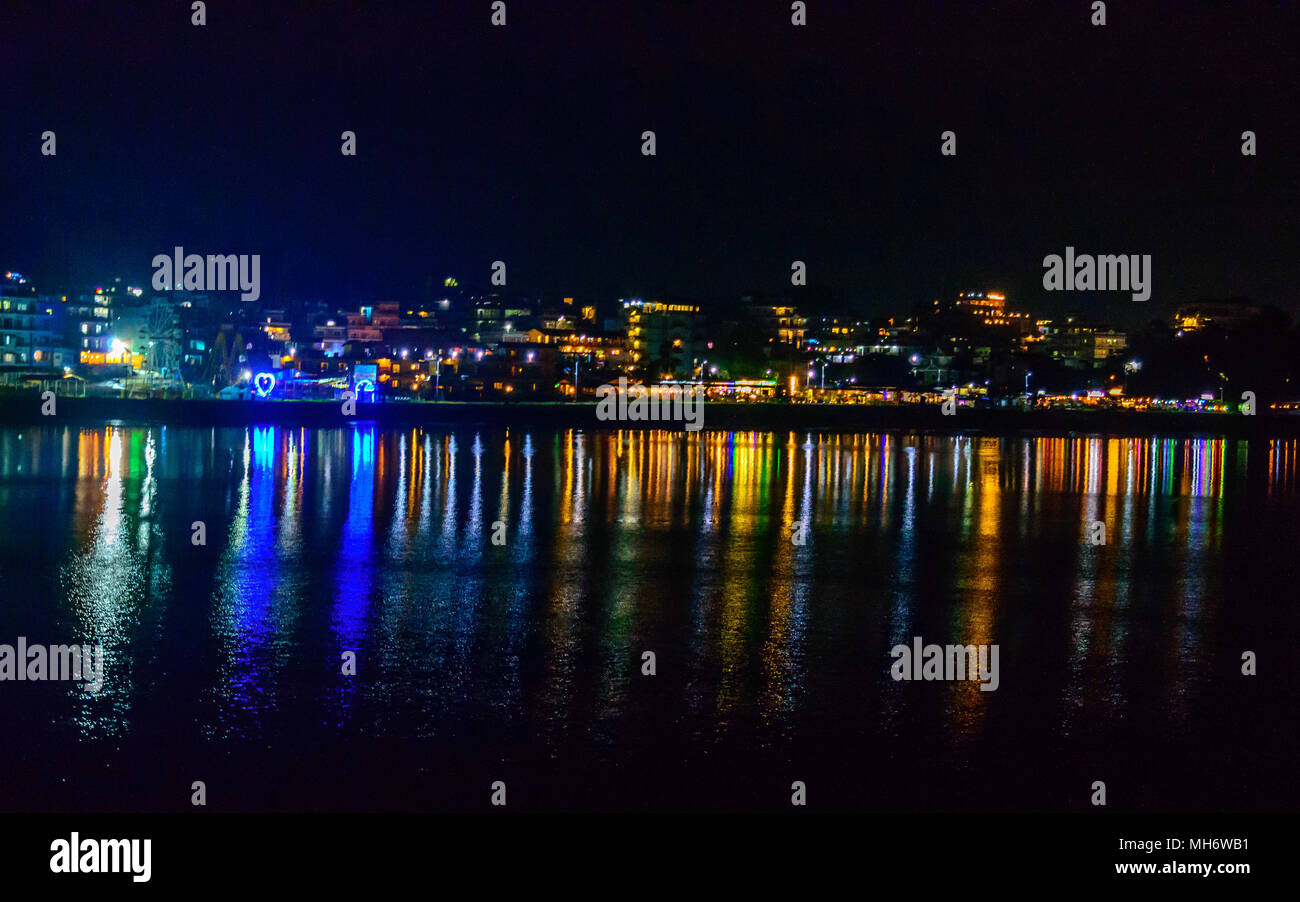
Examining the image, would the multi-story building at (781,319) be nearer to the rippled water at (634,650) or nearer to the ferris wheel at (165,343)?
the ferris wheel at (165,343)

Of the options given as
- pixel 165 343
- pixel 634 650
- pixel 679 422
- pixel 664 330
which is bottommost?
pixel 634 650

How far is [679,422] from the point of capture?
77.3m

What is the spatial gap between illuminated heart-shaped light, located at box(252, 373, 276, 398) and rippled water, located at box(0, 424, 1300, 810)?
76390 mm

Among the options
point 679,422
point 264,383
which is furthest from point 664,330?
point 679,422

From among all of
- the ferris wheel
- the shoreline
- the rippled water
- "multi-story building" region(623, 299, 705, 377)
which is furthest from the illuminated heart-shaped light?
the rippled water

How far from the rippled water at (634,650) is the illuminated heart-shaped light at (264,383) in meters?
76.4

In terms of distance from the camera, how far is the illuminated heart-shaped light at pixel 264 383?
98.6m

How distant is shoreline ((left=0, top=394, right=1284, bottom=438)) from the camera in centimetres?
7144

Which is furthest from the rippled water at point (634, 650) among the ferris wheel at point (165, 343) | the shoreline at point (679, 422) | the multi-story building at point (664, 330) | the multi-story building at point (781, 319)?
the multi-story building at point (781, 319)

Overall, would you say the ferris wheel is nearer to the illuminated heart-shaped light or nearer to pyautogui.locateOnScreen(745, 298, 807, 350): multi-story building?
the illuminated heart-shaped light

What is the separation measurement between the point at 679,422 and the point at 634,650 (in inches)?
2621

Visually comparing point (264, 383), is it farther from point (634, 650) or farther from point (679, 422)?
point (634, 650)
